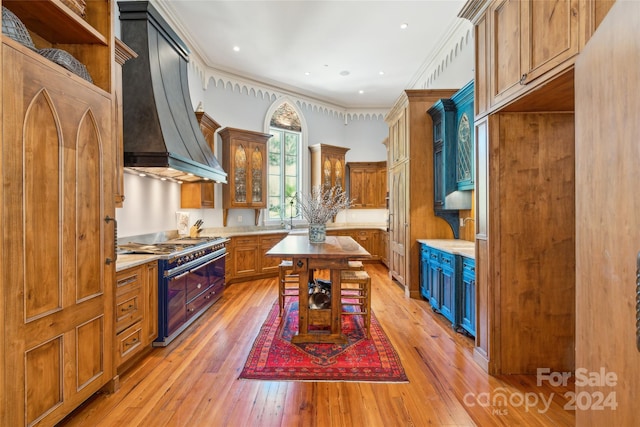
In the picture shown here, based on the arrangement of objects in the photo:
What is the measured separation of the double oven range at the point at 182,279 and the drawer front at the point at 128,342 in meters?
0.30

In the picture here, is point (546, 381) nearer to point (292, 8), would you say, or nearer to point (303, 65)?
point (292, 8)

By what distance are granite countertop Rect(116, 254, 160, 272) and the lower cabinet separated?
298cm

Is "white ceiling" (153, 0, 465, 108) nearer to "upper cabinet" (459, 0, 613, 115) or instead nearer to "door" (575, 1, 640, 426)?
"upper cabinet" (459, 0, 613, 115)

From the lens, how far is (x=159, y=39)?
3.48 meters

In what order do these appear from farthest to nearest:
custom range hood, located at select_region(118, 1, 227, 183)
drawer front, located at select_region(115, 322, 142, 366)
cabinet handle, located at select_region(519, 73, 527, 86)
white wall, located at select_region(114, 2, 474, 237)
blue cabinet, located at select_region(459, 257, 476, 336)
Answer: white wall, located at select_region(114, 2, 474, 237), blue cabinet, located at select_region(459, 257, 476, 336), custom range hood, located at select_region(118, 1, 227, 183), drawer front, located at select_region(115, 322, 142, 366), cabinet handle, located at select_region(519, 73, 527, 86)

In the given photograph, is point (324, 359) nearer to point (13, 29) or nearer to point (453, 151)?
point (13, 29)

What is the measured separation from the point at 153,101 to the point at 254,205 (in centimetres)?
304

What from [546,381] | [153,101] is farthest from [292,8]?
[546,381]

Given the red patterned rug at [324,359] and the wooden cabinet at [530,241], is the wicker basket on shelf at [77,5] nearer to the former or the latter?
the red patterned rug at [324,359]

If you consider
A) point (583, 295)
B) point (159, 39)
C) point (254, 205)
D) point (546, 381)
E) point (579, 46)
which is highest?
point (159, 39)

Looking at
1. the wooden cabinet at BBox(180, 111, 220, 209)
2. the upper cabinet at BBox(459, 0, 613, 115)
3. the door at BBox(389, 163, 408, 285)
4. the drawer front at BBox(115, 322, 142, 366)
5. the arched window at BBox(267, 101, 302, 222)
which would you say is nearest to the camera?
the upper cabinet at BBox(459, 0, 613, 115)

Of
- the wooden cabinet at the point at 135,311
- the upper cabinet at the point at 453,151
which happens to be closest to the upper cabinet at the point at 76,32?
the wooden cabinet at the point at 135,311

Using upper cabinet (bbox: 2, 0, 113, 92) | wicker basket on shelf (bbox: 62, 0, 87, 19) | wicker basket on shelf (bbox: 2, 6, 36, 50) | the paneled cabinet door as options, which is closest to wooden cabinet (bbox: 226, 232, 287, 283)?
upper cabinet (bbox: 2, 0, 113, 92)

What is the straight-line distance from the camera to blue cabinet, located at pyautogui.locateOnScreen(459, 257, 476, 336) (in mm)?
3043
